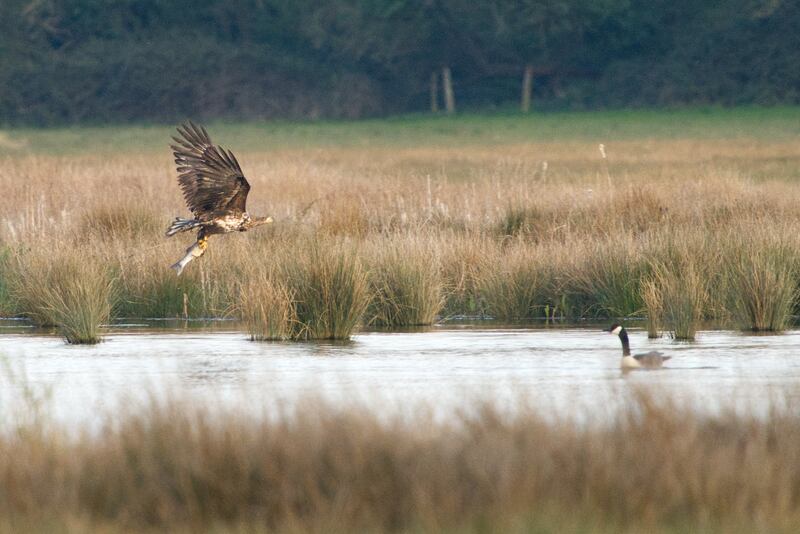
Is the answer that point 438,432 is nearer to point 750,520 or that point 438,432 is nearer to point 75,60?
point 750,520

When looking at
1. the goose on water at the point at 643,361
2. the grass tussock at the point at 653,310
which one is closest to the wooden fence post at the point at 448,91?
the grass tussock at the point at 653,310

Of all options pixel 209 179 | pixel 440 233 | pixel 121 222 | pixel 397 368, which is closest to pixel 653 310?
pixel 397 368

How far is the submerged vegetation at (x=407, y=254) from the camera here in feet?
46.3

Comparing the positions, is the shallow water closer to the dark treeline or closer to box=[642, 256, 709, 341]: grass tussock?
box=[642, 256, 709, 341]: grass tussock

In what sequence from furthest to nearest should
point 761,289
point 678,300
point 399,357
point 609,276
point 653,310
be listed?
point 609,276
point 761,289
point 653,310
point 678,300
point 399,357

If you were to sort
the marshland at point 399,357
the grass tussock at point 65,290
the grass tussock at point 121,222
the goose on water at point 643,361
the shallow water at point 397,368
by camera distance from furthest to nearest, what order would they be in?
1. the grass tussock at point 121,222
2. the grass tussock at point 65,290
3. the goose on water at point 643,361
4. the shallow water at point 397,368
5. the marshland at point 399,357

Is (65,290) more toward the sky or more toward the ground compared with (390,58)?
more toward the ground

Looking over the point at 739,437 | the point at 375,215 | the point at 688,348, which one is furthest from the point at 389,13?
the point at 739,437

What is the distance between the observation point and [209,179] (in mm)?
14633

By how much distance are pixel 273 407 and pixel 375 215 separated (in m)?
10.4

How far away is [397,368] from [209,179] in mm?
3445

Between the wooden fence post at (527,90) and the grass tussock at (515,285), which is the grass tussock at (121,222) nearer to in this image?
the grass tussock at (515,285)

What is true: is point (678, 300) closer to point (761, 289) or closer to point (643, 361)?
point (761, 289)

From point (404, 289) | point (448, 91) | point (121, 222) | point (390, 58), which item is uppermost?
point (390, 58)
